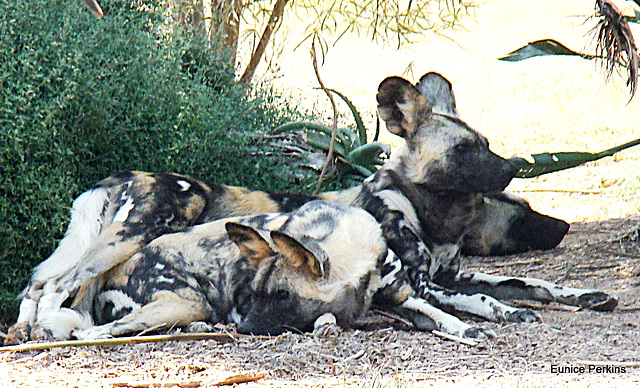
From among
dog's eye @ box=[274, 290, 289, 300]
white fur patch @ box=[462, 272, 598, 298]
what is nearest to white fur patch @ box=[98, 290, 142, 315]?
dog's eye @ box=[274, 290, 289, 300]

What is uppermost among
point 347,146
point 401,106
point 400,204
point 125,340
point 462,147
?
point 401,106

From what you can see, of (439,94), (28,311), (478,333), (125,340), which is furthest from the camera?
(439,94)

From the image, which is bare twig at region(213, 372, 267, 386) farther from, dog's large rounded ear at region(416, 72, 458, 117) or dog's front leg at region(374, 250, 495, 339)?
dog's large rounded ear at region(416, 72, 458, 117)

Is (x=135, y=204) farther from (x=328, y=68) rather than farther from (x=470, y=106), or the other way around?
(x=328, y=68)

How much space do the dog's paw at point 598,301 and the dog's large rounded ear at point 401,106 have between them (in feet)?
3.72

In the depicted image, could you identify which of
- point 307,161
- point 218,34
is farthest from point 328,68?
point 307,161

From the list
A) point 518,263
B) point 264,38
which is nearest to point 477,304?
point 518,263

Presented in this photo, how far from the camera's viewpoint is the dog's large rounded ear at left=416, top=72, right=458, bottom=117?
4369 mm

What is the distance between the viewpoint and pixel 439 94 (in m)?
4.39

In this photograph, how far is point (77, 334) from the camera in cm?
330

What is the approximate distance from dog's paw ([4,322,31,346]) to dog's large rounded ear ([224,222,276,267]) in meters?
0.88

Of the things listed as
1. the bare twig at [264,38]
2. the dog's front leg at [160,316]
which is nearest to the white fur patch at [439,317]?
the dog's front leg at [160,316]

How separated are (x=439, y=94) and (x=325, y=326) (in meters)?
1.67

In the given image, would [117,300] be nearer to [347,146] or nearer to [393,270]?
[393,270]
